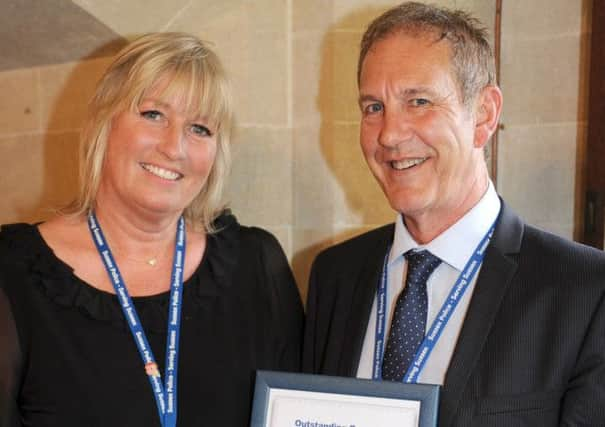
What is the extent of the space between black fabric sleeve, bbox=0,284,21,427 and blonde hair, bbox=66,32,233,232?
0.49 metres

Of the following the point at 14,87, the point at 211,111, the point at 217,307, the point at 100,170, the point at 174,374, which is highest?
the point at 14,87

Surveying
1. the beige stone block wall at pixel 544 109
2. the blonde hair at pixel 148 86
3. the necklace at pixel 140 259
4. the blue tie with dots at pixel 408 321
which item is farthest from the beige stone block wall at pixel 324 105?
the blue tie with dots at pixel 408 321

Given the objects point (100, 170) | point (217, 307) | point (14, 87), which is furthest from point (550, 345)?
point (14, 87)

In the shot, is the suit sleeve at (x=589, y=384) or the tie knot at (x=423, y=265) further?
the tie knot at (x=423, y=265)

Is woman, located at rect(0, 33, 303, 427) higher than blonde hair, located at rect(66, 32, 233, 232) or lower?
lower

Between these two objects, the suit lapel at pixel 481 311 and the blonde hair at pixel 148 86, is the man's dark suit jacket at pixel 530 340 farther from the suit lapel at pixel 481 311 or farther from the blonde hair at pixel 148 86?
the blonde hair at pixel 148 86

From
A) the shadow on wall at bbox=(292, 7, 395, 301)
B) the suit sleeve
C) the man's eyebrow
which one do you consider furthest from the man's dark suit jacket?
the shadow on wall at bbox=(292, 7, 395, 301)

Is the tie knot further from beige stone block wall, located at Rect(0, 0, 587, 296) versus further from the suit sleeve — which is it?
beige stone block wall, located at Rect(0, 0, 587, 296)

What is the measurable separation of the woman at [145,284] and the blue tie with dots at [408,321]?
1.94 ft

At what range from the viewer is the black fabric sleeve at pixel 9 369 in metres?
2.06

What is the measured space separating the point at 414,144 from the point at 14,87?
109 inches

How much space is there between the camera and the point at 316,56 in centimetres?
362

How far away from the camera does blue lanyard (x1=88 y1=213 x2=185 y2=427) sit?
7.14 feet

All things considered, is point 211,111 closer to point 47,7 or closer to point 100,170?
point 100,170
